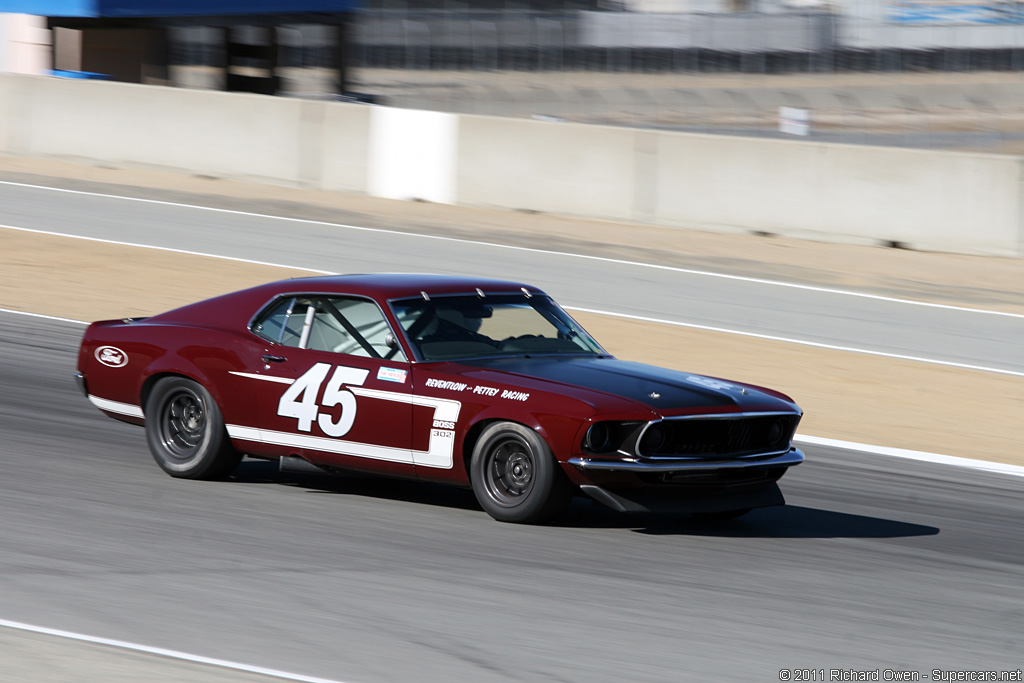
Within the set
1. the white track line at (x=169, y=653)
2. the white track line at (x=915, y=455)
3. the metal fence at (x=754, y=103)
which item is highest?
the metal fence at (x=754, y=103)

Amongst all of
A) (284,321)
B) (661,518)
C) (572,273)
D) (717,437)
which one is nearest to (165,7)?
(572,273)

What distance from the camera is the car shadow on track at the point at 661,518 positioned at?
24.1 ft

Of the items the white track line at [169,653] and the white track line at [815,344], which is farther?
the white track line at [815,344]

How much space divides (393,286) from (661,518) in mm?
1954

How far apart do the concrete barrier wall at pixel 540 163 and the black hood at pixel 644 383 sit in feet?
41.0

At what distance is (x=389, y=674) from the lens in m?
4.84

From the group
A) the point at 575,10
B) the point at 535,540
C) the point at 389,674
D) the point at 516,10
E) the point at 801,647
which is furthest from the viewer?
the point at 575,10

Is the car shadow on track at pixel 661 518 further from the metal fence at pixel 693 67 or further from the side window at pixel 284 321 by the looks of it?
the metal fence at pixel 693 67

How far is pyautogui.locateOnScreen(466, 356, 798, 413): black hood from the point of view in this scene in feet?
22.7

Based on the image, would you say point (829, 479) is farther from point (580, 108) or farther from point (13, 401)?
point (580, 108)

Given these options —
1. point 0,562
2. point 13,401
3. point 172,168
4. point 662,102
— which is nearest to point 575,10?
point 662,102

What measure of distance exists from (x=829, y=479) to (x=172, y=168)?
1775 cm

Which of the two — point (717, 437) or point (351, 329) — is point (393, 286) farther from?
point (717, 437)

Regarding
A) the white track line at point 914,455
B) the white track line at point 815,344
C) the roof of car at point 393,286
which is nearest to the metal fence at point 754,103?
the white track line at point 815,344
